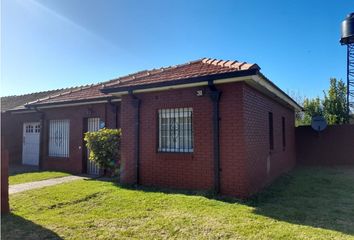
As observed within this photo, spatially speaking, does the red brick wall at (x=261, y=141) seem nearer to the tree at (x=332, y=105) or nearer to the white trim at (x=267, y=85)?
the white trim at (x=267, y=85)

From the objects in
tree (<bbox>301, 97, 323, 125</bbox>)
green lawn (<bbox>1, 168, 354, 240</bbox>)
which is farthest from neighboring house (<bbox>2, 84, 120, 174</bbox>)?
tree (<bbox>301, 97, 323, 125</bbox>)

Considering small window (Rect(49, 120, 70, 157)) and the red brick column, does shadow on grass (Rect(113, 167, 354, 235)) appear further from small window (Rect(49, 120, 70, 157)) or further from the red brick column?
small window (Rect(49, 120, 70, 157))

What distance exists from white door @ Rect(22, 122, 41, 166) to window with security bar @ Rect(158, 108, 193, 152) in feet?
28.4

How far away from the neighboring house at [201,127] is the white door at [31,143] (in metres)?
5.61

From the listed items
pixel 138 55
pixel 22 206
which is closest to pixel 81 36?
pixel 138 55

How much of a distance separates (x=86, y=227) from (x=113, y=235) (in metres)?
0.73

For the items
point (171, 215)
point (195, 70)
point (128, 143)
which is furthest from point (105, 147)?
point (171, 215)

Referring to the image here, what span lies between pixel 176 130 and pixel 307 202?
399 centimetres

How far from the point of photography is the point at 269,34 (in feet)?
37.4

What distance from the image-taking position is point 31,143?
15.0m

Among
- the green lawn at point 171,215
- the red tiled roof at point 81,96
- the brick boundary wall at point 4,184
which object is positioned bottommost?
the green lawn at point 171,215

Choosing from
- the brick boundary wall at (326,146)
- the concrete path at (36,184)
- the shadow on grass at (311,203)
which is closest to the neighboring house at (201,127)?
the shadow on grass at (311,203)

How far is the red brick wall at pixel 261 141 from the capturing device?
7.90 meters

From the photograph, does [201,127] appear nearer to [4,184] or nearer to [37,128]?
[4,184]
